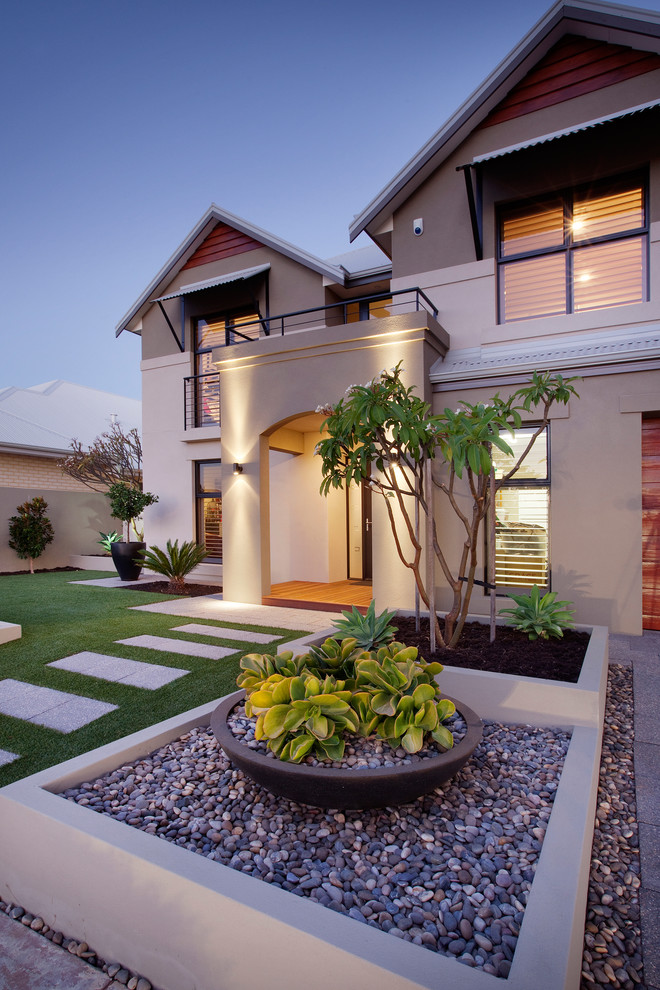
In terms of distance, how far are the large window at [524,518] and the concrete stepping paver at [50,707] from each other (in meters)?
4.61

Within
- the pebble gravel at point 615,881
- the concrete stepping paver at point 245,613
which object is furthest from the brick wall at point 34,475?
the pebble gravel at point 615,881

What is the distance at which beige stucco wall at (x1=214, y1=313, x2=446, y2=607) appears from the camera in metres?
6.90

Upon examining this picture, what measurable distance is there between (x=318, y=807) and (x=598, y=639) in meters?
2.90

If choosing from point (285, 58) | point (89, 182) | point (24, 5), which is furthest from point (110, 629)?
point (89, 182)

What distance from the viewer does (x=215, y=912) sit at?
5.06 feet

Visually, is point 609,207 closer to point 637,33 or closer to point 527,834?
point 637,33

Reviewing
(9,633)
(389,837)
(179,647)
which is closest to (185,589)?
(9,633)

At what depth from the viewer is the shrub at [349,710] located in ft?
7.12

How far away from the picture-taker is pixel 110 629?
6.46 m

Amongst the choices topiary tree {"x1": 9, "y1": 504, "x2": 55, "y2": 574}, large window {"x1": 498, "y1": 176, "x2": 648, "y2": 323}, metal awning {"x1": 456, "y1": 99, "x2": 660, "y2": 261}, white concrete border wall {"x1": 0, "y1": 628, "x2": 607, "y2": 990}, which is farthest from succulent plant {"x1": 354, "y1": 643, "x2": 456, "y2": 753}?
topiary tree {"x1": 9, "y1": 504, "x2": 55, "y2": 574}

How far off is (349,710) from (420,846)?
0.53m

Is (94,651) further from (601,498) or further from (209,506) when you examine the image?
(209,506)

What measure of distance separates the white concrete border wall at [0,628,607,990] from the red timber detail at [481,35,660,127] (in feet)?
27.6

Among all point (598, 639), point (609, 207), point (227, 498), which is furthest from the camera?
point (227, 498)
